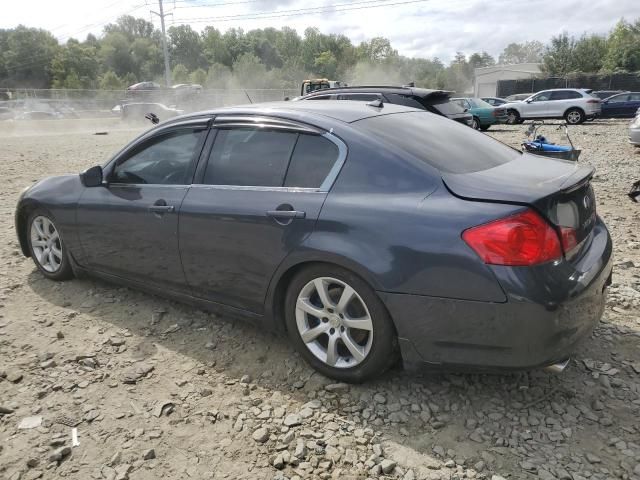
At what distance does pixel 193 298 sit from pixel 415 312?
1.68 meters

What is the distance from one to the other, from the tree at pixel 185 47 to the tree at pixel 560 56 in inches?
3211

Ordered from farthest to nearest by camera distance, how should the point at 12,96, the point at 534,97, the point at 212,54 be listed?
the point at 212,54
the point at 12,96
the point at 534,97

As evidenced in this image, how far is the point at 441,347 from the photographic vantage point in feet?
8.30

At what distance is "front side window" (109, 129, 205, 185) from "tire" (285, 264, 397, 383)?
1248 mm

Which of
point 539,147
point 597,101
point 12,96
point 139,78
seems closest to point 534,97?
point 597,101

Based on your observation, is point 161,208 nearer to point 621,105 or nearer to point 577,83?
point 621,105

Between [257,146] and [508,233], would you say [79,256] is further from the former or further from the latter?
[508,233]

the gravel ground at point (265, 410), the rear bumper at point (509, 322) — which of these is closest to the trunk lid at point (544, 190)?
the rear bumper at point (509, 322)

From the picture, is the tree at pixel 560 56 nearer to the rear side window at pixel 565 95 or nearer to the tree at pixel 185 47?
the rear side window at pixel 565 95

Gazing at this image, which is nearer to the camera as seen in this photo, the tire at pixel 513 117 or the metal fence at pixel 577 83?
the tire at pixel 513 117

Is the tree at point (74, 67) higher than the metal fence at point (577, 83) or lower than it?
higher

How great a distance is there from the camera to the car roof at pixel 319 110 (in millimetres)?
3145

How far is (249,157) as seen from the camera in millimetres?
3242

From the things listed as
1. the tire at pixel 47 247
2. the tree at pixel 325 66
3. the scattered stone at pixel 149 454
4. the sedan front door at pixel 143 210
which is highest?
the tree at pixel 325 66
